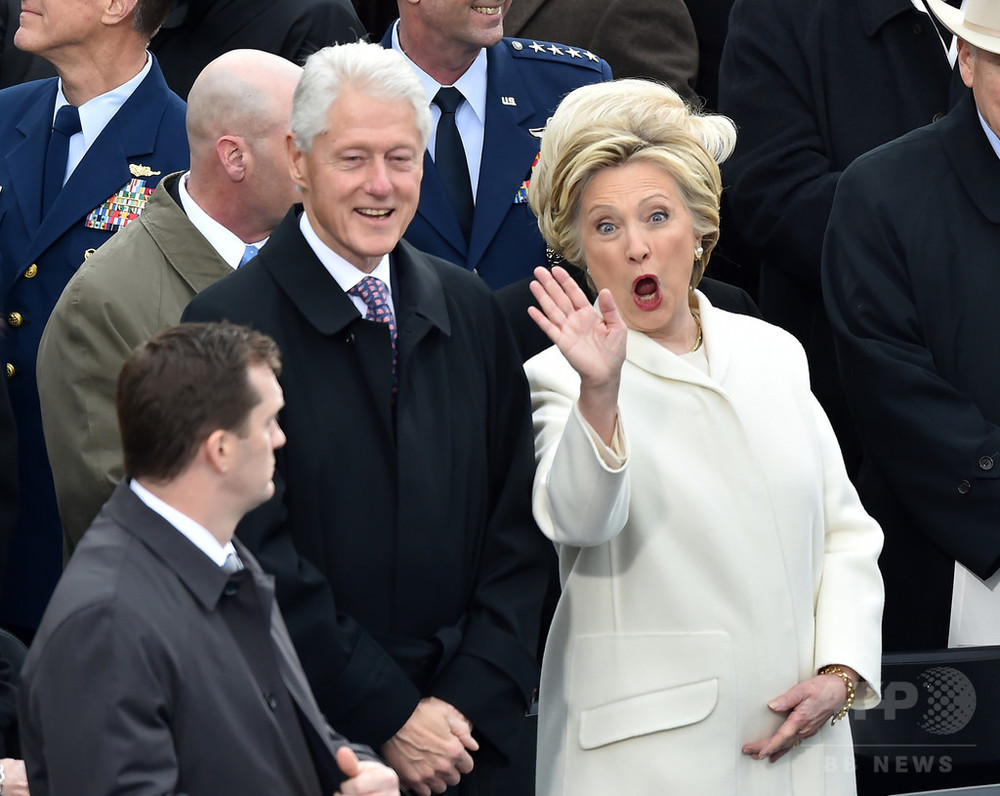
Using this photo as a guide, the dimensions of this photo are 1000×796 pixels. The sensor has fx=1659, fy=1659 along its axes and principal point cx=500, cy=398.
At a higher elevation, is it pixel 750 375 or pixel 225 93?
pixel 225 93

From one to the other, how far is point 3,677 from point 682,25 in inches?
117

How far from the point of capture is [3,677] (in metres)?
3.30

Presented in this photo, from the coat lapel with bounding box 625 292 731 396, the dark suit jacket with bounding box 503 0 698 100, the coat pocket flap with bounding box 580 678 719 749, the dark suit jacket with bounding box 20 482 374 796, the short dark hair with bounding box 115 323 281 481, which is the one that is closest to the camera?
the dark suit jacket with bounding box 20 482 374 796

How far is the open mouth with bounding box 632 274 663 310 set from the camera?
3303 millimetres

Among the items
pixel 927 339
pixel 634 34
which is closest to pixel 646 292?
pixel 927 339

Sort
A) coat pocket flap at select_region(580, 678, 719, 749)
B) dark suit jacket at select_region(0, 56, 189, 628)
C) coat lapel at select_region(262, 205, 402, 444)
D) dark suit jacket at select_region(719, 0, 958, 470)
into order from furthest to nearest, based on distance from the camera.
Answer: dark suit jacket at select_region(719, 0, 958, 470)
dark suit jacket at select_region(0, 56, 189, 628)
coat pocket flap at select_region(580, 678, 719, 749)
coat lapel at select_region(262, 205, 402, 444)

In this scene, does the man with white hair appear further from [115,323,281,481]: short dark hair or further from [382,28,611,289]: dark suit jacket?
[382,28,611,289]: dark suit jacket

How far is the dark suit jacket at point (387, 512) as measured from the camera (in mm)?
2912

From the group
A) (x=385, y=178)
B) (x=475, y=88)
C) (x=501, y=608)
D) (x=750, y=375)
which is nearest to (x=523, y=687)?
(x=501, y=608)

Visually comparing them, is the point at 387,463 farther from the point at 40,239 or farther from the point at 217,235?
the point at 40,239

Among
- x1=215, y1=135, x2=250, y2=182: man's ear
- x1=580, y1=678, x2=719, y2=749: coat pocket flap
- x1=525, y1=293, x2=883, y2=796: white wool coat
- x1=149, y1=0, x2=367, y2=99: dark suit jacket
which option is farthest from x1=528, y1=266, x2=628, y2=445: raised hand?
x1=149, y1=0, x2=367, y2=99: dark suit jacket

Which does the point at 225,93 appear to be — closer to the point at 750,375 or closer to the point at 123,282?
the point at 123,282

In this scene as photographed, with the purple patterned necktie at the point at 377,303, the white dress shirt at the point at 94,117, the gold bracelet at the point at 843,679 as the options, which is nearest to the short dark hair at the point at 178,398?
the purple patterned necktie at the point at 377,303

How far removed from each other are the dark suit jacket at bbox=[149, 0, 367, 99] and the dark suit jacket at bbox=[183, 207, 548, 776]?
1.91 meters
